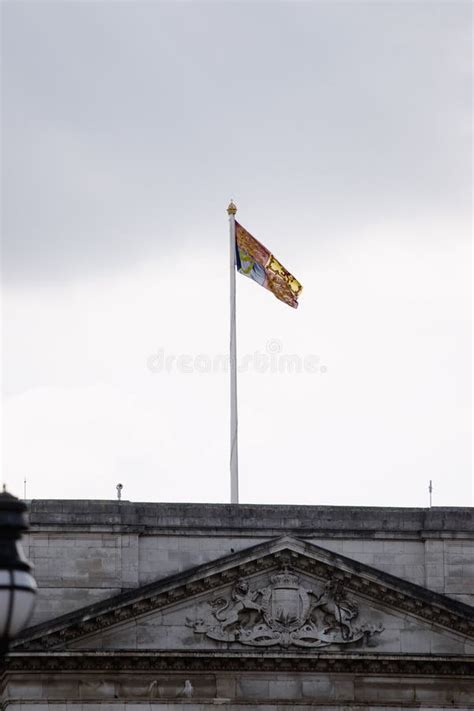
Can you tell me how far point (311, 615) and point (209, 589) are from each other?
2.72m

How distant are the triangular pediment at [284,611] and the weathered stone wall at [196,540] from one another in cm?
132

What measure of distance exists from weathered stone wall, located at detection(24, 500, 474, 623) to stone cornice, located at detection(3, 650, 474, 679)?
234 cm

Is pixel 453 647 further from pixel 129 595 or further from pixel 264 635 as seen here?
pixel 129 595

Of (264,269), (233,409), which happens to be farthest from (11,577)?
(264,269)

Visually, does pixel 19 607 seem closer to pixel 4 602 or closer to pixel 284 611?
pixel 4 602

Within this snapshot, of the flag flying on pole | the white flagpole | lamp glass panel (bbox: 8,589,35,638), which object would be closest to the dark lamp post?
lamp glass panel (bbox: 8,589,35,638)

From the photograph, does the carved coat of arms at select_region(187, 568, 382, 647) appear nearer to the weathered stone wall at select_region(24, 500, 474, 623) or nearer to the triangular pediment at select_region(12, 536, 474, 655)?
the triangular pediment at select_region(12, 536, 474, 655)

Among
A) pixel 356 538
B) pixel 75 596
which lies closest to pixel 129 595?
pixel 75 596

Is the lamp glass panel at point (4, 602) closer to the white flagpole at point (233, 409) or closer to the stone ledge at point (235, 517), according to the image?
the stone ledge at point (235, 517)

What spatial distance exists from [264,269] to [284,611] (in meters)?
12.1

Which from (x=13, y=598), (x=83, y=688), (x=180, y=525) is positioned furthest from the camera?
(x=180, y=525)

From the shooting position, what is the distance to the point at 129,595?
1935 inches

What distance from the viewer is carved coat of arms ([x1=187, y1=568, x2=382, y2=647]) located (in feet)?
162

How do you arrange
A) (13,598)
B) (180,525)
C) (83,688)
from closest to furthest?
(13,598) < (83,688) < (180,525)
